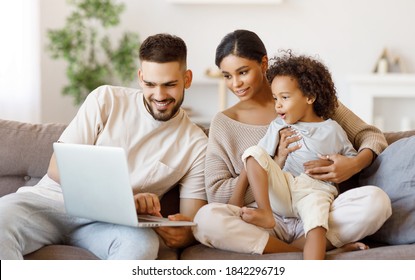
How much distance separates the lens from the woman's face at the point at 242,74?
2.39 metres

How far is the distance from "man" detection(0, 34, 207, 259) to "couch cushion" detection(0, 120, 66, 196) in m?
0.12

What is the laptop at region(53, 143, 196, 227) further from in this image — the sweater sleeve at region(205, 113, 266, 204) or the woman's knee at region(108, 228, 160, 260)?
the sweater sleeve at region(205, 113, 266, 204)

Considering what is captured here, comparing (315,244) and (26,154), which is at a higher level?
(26,154)

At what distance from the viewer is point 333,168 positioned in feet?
7.14

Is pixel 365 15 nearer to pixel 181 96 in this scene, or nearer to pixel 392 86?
pixel 392 86

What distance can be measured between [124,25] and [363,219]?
11.8 ft

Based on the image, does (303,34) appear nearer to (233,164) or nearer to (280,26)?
(280,26)

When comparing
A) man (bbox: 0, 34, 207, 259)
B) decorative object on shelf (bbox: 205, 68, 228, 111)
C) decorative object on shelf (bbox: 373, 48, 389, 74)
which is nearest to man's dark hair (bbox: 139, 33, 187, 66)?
man (bbox: 0, 34, 207, 259)

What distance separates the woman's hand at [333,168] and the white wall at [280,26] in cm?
310

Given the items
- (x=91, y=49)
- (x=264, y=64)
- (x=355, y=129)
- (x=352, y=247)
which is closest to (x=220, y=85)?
(x=91, y=49)

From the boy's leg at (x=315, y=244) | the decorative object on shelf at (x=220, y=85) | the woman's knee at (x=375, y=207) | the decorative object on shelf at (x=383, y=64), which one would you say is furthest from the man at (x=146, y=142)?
the decorative object on shelf at (x=383, y=64)

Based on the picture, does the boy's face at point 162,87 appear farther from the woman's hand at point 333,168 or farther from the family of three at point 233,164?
the woman's hand at point 333,168

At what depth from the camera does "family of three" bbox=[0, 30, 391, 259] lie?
2.06 meters

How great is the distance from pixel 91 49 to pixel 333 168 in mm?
3301
